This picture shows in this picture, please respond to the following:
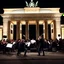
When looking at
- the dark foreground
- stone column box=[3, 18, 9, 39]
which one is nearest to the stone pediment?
stone column box=[3, 18, 9, 39]

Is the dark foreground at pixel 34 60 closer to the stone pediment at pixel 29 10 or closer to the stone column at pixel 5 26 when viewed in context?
the stone pediment at pixel 29 10

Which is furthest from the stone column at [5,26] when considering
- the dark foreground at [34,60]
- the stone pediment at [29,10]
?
the dark foreground at [34,60]

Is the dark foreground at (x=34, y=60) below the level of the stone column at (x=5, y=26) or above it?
below

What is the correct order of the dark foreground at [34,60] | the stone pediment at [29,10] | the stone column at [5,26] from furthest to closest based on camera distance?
the stone column at [5,26] → the stone pediment at [29,10] → the dark foreground at [34,60]

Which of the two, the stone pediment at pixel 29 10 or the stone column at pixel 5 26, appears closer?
the stone pediment at pixel 29 10

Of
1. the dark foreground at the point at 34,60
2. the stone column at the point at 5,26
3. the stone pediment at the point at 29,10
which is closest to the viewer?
the dark foreground at the point at 34,60

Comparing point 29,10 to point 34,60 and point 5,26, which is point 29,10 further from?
point 34,60

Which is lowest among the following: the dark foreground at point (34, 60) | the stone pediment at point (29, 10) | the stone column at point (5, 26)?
the dark foreground at point (34, 60)

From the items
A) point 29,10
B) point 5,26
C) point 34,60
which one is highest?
point 29,10

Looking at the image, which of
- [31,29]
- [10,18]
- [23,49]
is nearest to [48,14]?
[10,18]

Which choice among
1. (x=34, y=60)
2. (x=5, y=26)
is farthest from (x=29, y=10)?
(x=34, y=60)

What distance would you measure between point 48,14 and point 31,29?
45.9ft

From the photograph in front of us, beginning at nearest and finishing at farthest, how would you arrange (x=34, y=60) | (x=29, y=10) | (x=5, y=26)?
(x=34, y=60), (x=29, y=10), (x=5, y=26)

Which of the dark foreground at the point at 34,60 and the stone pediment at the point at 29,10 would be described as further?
the stone pediment at the point at 29,10
